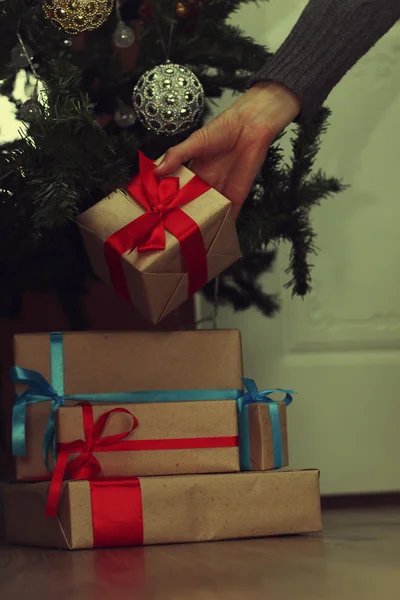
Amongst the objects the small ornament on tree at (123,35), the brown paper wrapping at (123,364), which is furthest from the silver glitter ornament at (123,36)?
the brown paper wrapping at (123,364)

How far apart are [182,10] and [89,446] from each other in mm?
705

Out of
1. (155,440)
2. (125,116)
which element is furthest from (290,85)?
(155,440)

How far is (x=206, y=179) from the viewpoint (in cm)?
140

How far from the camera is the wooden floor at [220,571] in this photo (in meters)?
0.94

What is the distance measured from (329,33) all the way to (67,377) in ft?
1.99

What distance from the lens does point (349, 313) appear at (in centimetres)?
211

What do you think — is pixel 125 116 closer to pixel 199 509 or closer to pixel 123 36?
pixel 123 36

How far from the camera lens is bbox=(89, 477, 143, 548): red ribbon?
1.28m

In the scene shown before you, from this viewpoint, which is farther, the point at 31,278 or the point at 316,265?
the point at 316,265

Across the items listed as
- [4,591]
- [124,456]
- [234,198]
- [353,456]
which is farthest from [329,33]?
[353,456]

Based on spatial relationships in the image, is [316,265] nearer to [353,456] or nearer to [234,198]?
[353,456]

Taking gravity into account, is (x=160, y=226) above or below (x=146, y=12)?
below

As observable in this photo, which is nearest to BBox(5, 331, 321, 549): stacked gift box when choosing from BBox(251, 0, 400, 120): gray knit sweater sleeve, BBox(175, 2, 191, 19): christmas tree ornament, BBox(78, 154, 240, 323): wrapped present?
BBox(78, 154, 240, 323): wrapped present

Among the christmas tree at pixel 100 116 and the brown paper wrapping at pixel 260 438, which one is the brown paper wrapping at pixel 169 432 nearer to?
the brown paper wrapping at pixel 260 438
